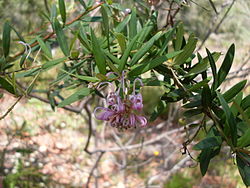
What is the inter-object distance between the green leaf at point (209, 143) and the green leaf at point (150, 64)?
0.11m

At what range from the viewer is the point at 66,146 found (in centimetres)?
253

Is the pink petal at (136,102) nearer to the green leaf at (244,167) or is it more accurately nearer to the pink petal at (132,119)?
the pink petal at (132,119)

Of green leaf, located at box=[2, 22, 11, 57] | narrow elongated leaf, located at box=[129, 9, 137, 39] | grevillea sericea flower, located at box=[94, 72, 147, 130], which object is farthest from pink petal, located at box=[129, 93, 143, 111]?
green leaf, located at box=[2, 22, 11, 57]

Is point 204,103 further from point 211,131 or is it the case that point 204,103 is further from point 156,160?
point 156,160

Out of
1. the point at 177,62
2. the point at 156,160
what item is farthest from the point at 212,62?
the point at 156,160

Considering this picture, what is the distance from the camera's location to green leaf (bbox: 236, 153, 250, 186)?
331mm

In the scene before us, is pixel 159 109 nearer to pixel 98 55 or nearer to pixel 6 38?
pixel 98 55

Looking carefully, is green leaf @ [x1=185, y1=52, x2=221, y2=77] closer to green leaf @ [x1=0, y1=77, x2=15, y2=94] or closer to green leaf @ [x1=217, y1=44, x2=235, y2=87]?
green leaf @ [x1=217, y1=44, x2=235, y2=87]

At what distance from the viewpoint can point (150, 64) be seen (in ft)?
1.19

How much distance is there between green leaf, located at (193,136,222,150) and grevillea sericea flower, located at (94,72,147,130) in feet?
0.27

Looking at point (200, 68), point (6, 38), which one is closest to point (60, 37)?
point (6, 38)

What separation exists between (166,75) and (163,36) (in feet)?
0.19

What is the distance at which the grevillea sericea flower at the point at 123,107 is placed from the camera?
366 millimetres

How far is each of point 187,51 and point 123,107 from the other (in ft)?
0.38
